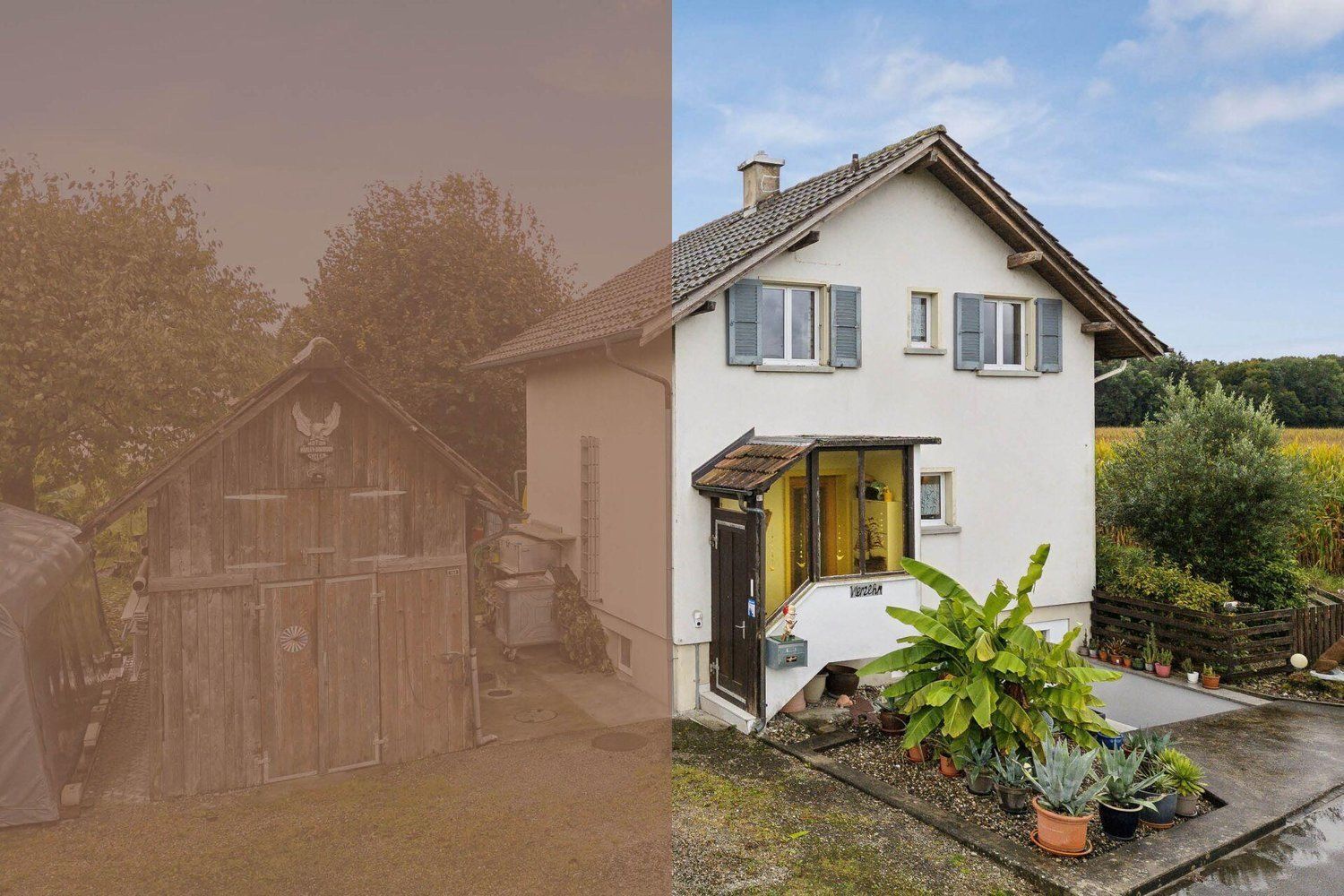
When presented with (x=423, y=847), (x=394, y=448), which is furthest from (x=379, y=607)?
(x=423, y=847)

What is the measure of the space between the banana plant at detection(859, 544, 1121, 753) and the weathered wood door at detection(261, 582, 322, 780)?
251 inches

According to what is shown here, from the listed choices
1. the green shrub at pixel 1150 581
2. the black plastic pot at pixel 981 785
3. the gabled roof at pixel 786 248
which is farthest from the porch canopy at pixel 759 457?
the green shrub at pixel 1150 581

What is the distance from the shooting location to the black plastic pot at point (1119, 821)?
7.86 meters

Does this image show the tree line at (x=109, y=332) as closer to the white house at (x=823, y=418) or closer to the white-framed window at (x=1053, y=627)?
the white house at (x=823, y=418)

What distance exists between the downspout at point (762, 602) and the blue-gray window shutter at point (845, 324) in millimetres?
3212

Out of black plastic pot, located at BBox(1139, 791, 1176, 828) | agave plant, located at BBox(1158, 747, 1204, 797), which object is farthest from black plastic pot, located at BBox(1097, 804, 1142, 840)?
agave plant, located at BBox(1158, 747, 1204, 797)

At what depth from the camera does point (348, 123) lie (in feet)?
26.0

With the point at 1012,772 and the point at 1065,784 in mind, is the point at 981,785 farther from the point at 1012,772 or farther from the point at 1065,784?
the point at 1065,784

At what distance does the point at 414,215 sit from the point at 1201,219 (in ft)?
77.5

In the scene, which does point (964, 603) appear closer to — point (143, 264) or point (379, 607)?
point (379, 607)

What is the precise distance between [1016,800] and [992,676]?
1267 mm

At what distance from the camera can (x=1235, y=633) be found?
1289 centimetres

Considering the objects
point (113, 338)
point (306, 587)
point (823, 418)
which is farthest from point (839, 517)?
point (113, 338)

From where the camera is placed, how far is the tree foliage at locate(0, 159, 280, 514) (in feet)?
25.7
